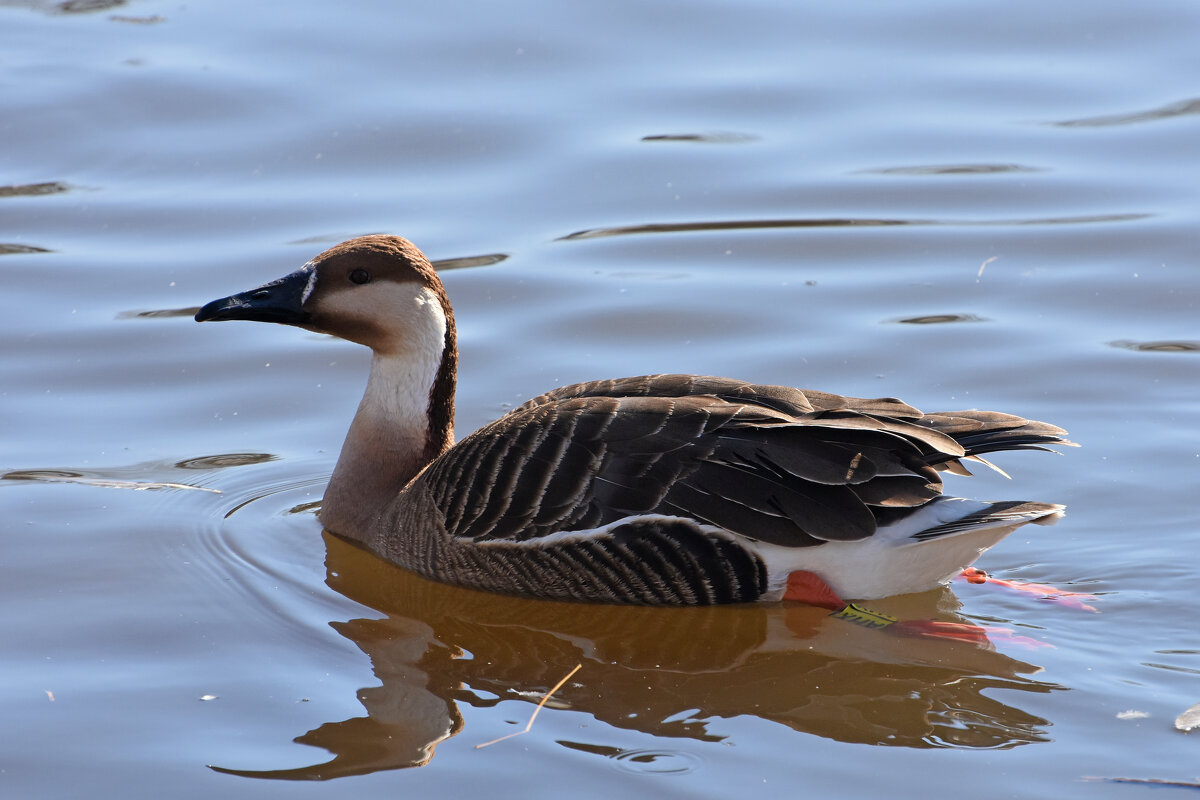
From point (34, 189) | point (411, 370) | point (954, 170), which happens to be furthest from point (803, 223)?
point (34, 189)

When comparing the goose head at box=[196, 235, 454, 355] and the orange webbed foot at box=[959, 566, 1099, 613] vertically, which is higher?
the goose head at box=[196, 235, 454, 355]

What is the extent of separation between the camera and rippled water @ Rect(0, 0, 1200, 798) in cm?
595

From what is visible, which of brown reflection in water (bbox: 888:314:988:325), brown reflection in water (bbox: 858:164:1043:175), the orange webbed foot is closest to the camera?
the orange webbed foot

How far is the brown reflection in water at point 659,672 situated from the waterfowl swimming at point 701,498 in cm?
13

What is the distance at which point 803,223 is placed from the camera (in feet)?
37.0

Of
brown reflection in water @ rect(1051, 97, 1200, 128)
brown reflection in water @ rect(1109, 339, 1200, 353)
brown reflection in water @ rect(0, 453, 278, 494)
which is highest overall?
brown reflection in water @ rect(1051, 97, 1200, 128)

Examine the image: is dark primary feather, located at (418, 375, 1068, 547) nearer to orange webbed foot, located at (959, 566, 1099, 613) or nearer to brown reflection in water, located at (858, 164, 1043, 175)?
orange webbed foot, located at (959, 566, 1099, 613)

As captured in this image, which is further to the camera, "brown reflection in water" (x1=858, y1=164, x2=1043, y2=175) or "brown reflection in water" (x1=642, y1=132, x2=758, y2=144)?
"brown reflection in water" (x1=642, y1=132, x2=758, y2=144)

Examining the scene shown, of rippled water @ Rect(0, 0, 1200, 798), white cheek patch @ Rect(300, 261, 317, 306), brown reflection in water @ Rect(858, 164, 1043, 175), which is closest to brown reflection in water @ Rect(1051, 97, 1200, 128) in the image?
rippled water @ Rect(0, 0, 1200, 798)

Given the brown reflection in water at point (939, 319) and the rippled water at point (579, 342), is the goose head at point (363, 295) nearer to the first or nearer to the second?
the rippled water at point (579, 342)

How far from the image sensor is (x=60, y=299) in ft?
33.9

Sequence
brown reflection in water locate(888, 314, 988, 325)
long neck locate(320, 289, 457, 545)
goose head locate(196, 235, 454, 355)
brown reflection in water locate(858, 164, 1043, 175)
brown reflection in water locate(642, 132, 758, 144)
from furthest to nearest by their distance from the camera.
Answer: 1. brown reflection in water locate(642, 132, 758, 144)
2. brown reflection in water locate(858, 164, 1043, 175)
3. brown reflection in water locate(888, 314, 988, 325)
4. long neck locate(320, 289, 457, 545)
5. goose head locate(196, 235, 454, 355)

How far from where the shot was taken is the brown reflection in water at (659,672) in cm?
593

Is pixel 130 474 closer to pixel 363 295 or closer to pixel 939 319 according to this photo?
pixel 363 295
